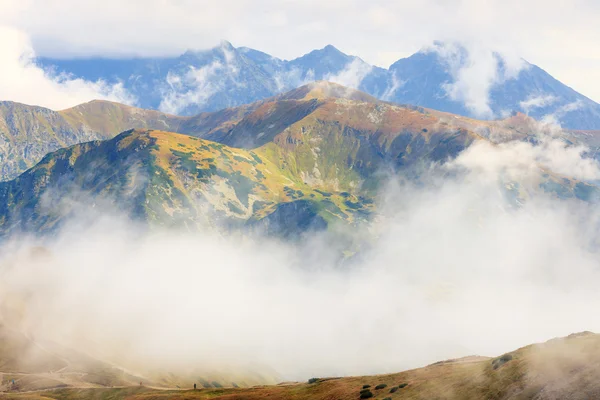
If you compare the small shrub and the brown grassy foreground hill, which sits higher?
the small shrub

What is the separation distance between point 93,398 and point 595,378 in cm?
17744

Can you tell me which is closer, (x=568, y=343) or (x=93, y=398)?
(x=568, y=343)

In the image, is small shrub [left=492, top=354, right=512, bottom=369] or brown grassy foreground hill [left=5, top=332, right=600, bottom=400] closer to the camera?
brown grassy foreground hill [left=5, top=332, right=600, bottom=400]

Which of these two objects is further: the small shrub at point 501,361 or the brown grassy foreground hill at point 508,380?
the small shrub at point 501,361

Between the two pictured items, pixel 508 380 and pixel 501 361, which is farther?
pixel 501 361

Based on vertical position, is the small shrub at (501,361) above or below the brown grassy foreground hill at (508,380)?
above

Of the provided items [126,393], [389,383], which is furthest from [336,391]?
[126,393]

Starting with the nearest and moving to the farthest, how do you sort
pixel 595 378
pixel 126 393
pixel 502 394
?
1. pixel 595 378
2. pixel 502 394
3. pixel 126 393

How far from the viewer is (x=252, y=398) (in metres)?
113

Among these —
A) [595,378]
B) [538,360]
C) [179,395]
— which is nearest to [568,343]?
[538,360]

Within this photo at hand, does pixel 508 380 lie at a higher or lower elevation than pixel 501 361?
lower

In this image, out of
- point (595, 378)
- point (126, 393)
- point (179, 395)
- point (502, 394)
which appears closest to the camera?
point (595, 378)

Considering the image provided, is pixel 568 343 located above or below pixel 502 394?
above

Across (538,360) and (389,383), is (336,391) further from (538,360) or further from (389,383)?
(538,360)
